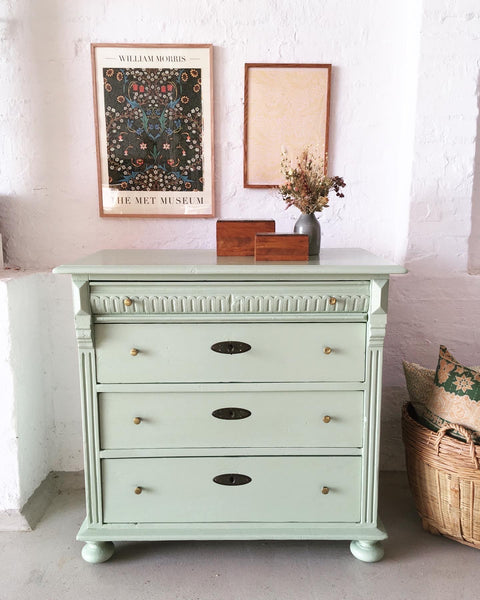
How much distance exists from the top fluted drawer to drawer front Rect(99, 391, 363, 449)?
37 cm

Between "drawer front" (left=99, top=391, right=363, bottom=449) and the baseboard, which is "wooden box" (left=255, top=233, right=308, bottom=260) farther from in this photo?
the baseboard

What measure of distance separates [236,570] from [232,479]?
0.41 meters

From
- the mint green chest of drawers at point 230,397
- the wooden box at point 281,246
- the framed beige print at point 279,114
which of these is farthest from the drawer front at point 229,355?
the framed beige print at point 279,114

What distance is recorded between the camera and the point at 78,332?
2145 mm

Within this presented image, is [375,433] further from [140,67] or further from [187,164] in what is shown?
[140,67]

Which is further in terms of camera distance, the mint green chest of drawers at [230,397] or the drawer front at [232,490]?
the drawer front at [232,490]

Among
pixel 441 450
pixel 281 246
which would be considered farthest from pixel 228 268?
pixel 441 450

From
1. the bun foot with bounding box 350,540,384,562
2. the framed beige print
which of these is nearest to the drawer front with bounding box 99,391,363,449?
the bun foot with bounding box 350,540,384,562

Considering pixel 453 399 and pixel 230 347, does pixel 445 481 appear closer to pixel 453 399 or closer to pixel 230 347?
pixel 453 399

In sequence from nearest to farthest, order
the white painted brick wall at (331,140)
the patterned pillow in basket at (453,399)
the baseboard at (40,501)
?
1. the patterned pillow in basket at (453,399)
2. the baseboard at (40,501)
3. the white painted brick wall at (331,140)

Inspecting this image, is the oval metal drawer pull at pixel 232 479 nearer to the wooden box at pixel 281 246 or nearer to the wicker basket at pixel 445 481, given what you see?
the wicker basket at pixel 445 481

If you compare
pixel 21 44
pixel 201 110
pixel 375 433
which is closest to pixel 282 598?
pixel 375 433

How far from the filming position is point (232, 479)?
2.28 metres

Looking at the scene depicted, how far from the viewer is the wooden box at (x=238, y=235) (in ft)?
7.72
